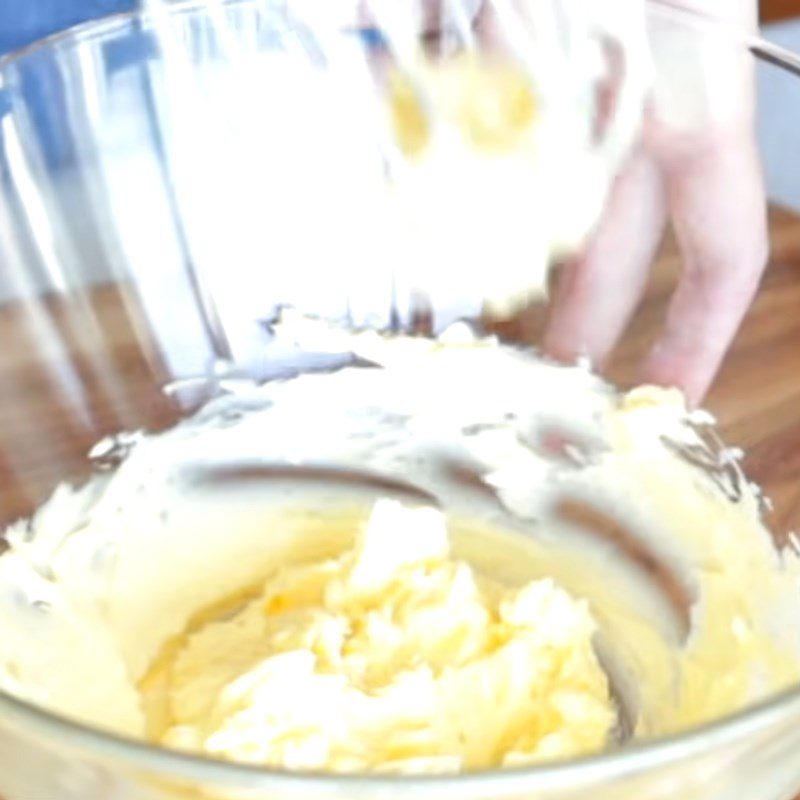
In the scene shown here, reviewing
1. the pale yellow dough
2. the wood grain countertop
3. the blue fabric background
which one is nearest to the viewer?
the pale yellow dough

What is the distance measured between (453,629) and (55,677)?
18 cm

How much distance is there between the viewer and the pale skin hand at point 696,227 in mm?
779

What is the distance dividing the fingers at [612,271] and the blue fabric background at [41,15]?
467 millimetres

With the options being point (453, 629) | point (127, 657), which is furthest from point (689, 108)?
point (127, 657)

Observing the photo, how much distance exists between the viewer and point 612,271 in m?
0.80

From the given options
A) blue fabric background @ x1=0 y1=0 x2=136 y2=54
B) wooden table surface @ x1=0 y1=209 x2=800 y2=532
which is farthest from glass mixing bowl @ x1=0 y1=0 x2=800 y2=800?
blue fabric background @ x1=0 y1=0 x2=136 y2=54

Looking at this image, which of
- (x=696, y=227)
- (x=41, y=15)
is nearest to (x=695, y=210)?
(x=696, y=227)

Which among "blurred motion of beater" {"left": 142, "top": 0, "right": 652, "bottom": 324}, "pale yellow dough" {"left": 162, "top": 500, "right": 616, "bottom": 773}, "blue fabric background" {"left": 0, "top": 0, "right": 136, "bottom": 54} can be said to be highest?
"blue fabric background" {"left": 0, "top": 0, "right": 136, "bottom": 54}

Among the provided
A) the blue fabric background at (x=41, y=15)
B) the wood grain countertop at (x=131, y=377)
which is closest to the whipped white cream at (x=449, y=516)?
the wood grain countertop at (x=131, y=377)

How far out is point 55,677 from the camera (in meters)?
0.71

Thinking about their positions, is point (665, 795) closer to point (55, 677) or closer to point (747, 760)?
point (747, 760)

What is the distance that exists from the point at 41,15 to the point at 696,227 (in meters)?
0.54

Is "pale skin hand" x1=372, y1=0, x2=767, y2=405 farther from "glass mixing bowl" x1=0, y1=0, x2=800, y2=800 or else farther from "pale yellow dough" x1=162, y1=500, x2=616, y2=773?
"pale yellow dough" x1=162, y1=500, x2=616, y2=773

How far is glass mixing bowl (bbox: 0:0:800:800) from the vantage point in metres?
0.78
